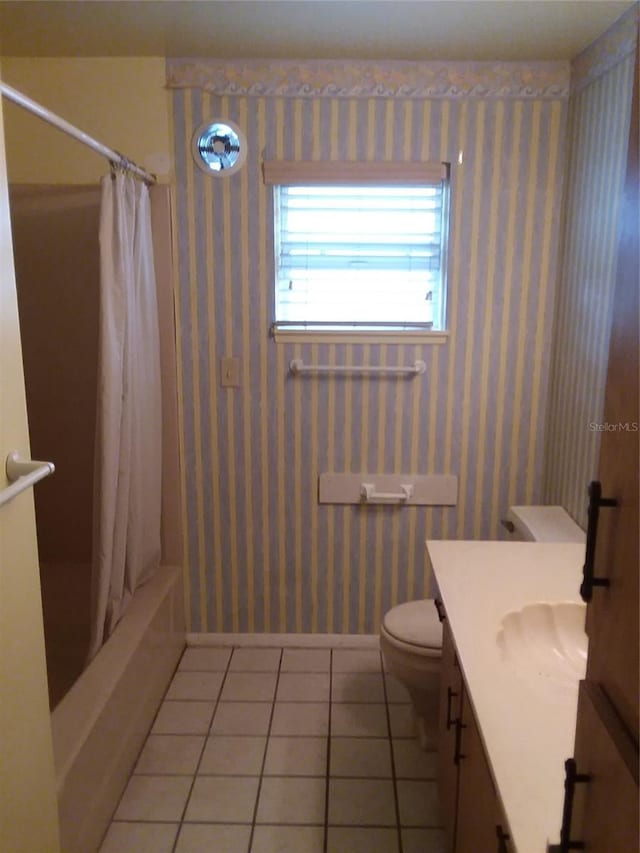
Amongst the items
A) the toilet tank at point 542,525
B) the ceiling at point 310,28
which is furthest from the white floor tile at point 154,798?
the ceiling at point 310,28

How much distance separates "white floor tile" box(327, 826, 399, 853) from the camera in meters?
1.74

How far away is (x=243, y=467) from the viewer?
2.64m

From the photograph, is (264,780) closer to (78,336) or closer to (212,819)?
(212,819)

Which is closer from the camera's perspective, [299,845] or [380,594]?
[299,845]

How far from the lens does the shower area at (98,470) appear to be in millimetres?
1966

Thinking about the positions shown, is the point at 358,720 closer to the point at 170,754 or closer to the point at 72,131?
the point at 170,754

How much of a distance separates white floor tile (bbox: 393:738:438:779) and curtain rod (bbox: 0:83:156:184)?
2203 millimetres

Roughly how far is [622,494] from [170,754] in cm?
199

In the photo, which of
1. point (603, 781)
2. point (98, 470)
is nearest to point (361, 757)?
point (98, 470)

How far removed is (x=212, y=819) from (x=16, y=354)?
1475 millimetres

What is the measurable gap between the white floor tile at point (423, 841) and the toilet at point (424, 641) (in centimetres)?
33

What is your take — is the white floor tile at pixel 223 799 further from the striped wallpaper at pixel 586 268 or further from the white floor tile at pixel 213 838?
the striped wallpaper at pixel 586 268

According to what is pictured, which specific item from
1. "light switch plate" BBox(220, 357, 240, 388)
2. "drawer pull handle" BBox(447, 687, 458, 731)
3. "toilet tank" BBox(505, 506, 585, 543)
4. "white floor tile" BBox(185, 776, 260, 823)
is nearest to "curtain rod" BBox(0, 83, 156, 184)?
"light switch plate" BBox(220, 357, 240, 388)

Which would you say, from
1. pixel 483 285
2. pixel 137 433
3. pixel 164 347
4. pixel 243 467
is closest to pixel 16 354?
pixel 137 433
